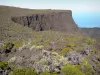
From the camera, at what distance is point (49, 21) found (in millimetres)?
86125

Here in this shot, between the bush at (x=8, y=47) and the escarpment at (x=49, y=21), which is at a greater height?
the escarpment at (x=49, y=21)

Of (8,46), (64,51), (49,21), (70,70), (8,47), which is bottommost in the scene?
(70,70)

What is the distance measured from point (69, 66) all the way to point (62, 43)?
935 cm

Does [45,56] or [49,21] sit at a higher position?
[49,21]

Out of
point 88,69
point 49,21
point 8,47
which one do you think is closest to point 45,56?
point 88,69

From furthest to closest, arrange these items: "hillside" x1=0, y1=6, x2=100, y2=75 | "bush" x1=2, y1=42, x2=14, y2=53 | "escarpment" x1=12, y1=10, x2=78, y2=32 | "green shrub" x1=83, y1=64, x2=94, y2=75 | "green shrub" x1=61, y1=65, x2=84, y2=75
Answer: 1. "escarpment" x1=12, y1=10, x2=78, y2=32
2. "bush" x1=2, y1=42, x2=14, y2=53
3. "green shrub" x1=83, y1=64, x2=94, y2=75
4. "hillside" x1=0, y1=6, x2=100, y2=75
5. "green shrub" x1=61, y1=65, x2=84, y2=75

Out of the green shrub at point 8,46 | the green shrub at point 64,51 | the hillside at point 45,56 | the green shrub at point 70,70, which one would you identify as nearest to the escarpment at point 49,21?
the hillside at point 45,56

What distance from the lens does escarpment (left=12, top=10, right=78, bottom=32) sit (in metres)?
75.1

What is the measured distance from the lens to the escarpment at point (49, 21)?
7512 cm

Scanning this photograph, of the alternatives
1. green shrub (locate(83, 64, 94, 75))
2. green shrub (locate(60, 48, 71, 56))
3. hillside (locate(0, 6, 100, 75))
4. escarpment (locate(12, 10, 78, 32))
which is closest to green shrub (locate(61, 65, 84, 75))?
hillside (locate(0, 6, 100, 75))

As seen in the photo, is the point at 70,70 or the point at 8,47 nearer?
the point at 70,70

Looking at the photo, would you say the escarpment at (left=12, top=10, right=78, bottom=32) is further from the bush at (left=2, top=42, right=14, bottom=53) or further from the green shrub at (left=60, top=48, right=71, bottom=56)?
the green shrub at (left=60, top=48, right=71, bottom=56)

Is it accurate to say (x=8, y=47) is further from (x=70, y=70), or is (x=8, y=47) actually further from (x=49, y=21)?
(x=49, y=21)

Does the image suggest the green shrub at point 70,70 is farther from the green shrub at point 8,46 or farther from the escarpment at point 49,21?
the escarpment at point 49,21
